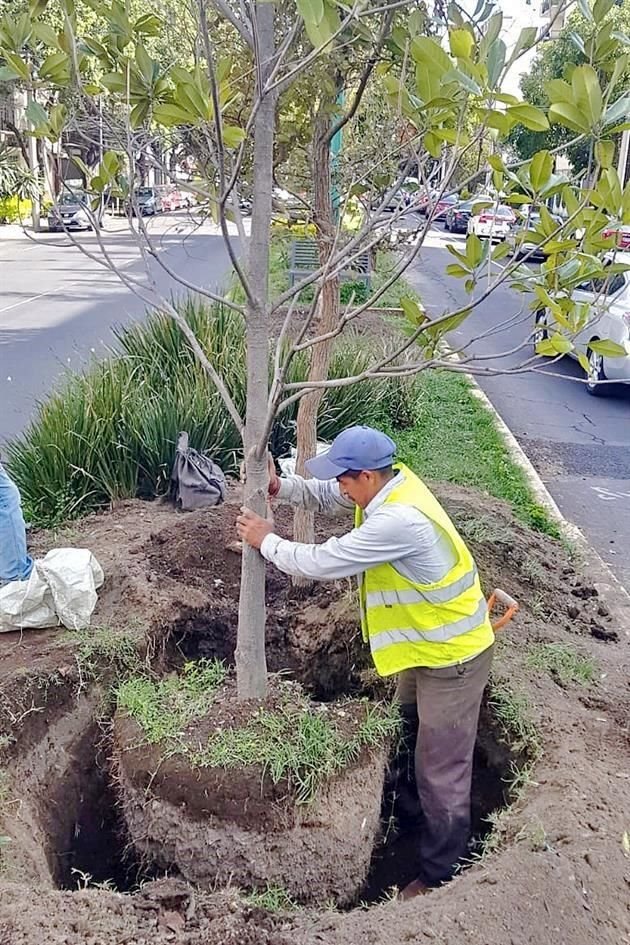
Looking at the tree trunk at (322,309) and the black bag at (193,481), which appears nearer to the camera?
the tree trunk at (322,309)

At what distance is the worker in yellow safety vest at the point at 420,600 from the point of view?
3336 mm

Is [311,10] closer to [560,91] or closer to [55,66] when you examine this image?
[560,91]

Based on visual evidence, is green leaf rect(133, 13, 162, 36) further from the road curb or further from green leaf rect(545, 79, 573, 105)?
the road curb

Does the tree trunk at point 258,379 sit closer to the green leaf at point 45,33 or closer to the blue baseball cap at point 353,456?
the blue baseball cap at point 353,456

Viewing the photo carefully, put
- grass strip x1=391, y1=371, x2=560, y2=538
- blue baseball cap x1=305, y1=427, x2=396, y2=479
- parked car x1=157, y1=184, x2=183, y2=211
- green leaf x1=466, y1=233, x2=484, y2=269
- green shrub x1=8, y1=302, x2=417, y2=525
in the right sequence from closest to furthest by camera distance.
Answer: green leaf x1=466, y1=233, x2=484, y2=269 → blue baseball cap x1=305, y1=427, x2=396, y2=479 → parked car x1=157, y1=184, x2=183, y2=211 → green shrub x1=8, y1=302, x2=417, y2=525 → grass strip x1=391, y1=371, x2=560, y2=538

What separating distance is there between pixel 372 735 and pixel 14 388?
29.3 ft

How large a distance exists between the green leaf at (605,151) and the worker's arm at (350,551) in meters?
1.35

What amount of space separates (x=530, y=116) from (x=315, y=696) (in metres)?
3.02

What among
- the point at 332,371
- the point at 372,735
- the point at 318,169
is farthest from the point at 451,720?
the point at 332,371

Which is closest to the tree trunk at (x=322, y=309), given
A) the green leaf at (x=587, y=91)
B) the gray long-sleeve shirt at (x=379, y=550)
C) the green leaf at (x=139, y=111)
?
the gray long-sleeve shirt at (x=379, y=550)

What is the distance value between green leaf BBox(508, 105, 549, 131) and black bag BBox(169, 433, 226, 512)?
164 inches

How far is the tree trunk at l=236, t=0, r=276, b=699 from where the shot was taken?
3.15 m

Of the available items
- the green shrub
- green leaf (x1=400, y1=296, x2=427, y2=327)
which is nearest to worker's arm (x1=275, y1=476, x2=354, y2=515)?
green leaf (x1=400, y1=296, x2=427, y2=327)

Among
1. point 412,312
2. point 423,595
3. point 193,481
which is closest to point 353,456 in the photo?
point 423,595
